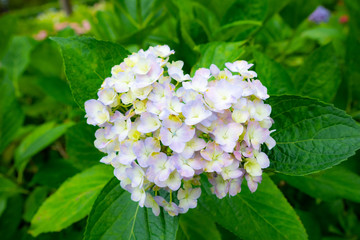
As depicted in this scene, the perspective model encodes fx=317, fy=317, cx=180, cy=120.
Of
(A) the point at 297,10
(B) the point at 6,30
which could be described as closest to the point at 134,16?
(A) the point at 297,10

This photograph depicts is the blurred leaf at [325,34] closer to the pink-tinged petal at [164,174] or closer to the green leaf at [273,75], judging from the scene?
the green leaf at [273,75]

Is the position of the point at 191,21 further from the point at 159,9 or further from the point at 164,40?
the point at 159,9

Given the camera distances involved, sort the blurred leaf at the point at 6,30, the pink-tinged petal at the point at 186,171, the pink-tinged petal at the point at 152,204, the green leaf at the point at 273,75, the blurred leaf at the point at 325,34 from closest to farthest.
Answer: the pink-tinged petal at the point at 186,171, the pink-tinged petal at the point at 152,204, the green leaf at the point at 273,75, the blurred leaf at the point at 325,34, the blurred leaf at the point at 6,30

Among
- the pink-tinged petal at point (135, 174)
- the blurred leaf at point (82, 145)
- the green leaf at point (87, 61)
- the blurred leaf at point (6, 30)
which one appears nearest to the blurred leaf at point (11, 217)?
the blurred leaf at point (82, 145)

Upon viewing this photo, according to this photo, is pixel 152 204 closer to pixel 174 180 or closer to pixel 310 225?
pixel 174 180

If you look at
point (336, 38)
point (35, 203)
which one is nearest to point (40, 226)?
point (35, 203)

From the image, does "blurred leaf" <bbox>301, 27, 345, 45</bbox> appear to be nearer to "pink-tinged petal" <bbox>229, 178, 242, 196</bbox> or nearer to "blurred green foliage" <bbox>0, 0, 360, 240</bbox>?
"blurred green foliage" <bbox>0, 0, 360, 240</bbox>
